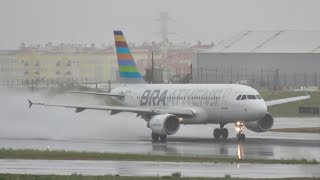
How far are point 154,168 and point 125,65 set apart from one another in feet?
113

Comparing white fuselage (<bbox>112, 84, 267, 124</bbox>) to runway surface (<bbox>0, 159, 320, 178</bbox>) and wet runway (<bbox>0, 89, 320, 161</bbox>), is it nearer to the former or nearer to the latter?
wet runway (<bbox>0, 89, 320, 161</bbox>)

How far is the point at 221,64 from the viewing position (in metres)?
176

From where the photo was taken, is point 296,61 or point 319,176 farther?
point 296,61

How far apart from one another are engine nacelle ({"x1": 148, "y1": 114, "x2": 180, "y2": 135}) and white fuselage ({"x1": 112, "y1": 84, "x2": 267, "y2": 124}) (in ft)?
6.59


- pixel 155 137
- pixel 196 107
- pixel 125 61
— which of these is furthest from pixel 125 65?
pixel 155 137

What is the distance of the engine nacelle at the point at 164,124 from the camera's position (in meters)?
67.6

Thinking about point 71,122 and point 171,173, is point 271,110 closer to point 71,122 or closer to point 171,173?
point 71,122

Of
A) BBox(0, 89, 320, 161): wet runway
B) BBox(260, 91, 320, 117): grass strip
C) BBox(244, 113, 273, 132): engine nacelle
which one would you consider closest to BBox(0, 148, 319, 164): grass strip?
BBox(0, 89, 320, 161): wet runway

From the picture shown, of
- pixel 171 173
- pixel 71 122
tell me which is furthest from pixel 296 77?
pixel 171 173

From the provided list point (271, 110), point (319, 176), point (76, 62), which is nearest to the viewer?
point (319, 176)

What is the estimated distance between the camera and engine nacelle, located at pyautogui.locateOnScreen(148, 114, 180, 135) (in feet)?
222

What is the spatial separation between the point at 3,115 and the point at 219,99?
19377mm

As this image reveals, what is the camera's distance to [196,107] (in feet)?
232

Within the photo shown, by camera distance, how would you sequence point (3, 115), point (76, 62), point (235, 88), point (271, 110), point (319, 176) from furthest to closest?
point (76, 62) < point (271, 110) < point (3, 115) < point (235, 88) < point (319, 176)
